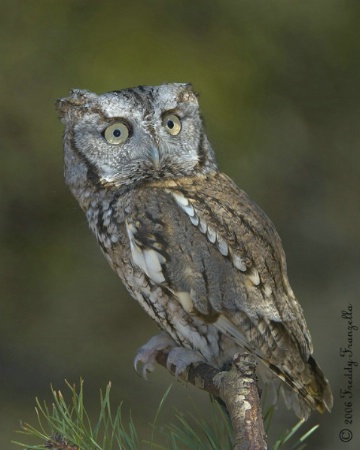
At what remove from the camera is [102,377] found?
362cm

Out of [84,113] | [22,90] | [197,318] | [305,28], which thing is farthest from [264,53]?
[197,318]

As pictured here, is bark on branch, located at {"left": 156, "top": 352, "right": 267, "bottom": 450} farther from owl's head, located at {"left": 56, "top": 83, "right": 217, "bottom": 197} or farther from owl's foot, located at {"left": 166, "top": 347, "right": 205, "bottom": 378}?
owl's head, located at {"left": 56, "top": 83, "right": 217, "bottom": 197}

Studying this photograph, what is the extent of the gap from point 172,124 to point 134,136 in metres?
0.11

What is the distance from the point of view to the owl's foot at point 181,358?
6.03 feet

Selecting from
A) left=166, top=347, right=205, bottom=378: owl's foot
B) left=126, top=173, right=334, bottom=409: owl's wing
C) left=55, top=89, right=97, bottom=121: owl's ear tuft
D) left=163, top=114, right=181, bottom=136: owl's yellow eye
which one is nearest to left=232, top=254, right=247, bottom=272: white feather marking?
left=126, top=173, right=334, bottom=409: owl's wing

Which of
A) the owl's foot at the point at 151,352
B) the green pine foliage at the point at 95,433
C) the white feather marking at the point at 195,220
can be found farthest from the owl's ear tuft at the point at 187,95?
the green pine foliage at the point at 95,433

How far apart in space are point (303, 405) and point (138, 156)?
699 mm

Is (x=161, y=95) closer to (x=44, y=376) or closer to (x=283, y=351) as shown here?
(x=283, y=351)

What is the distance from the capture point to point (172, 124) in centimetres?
197

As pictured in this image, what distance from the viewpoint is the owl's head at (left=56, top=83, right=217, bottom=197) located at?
1894 millimetres

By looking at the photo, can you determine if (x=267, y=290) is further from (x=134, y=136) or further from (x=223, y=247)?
(x=134, y=136)

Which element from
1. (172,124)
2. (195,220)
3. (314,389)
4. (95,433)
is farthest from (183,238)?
(95,433)

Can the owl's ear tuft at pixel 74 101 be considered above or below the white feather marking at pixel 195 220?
above

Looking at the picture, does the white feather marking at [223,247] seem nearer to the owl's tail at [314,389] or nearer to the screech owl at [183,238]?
the screech owl at [183,238]
